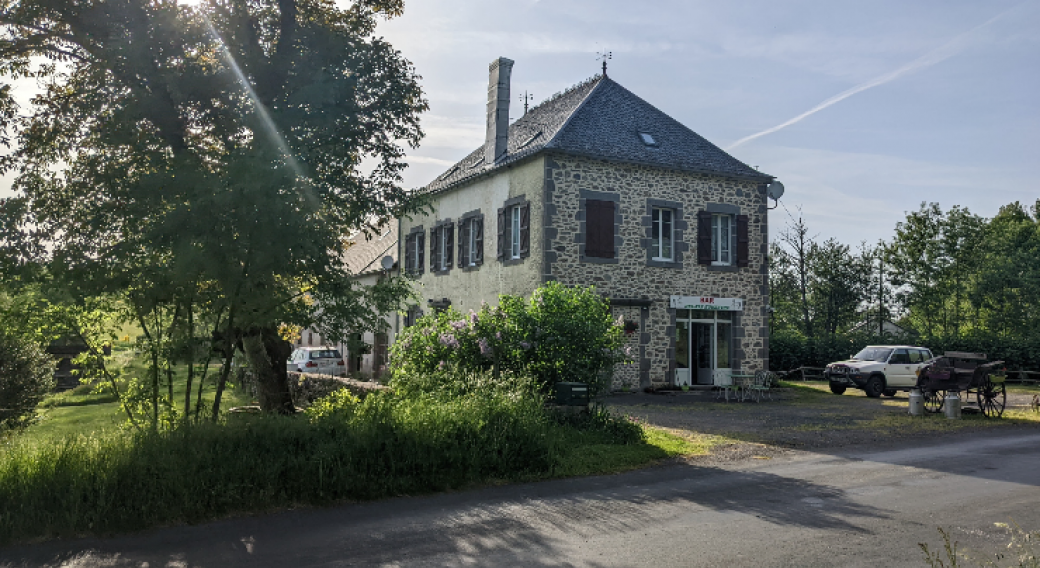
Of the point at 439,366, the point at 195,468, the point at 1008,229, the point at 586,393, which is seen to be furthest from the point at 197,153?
the point at 1008,229

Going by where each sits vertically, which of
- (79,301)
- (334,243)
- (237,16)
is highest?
(237,16)

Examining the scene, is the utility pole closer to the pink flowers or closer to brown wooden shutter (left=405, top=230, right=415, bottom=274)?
brown wooden shutter (left=405, top=230, right=415, bottom=274)

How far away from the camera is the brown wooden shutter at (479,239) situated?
23.8m

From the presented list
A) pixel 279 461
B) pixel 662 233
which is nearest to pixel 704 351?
pixel 662 233

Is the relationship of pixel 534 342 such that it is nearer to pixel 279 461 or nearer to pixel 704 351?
pixel 279 461

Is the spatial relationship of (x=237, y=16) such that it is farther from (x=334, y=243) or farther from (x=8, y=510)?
(x=8, y=510)

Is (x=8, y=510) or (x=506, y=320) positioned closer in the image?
(x=8, y=510)

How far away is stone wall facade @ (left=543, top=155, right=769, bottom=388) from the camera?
67.6ft

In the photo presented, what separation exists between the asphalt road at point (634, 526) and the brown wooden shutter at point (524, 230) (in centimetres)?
1210

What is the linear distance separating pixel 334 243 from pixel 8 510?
Result: 4.05 metres

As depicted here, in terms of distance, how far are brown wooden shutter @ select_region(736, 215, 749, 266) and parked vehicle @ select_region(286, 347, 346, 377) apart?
14633mm

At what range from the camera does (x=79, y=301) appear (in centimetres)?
754

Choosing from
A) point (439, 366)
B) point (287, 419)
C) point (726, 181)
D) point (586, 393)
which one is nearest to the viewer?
point (287, 419)

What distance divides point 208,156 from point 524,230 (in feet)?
41.8
